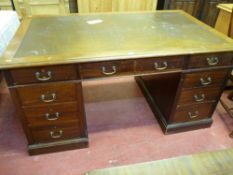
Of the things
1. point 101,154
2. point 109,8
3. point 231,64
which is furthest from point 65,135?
point 109,8

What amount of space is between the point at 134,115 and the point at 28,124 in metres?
0.93

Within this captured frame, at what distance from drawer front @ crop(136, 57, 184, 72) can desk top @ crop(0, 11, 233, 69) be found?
52 millimetres

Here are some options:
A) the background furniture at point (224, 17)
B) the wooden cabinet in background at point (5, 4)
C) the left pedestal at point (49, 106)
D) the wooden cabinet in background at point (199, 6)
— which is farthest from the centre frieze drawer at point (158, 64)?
the wooden cabinet in background at point (5, 4)

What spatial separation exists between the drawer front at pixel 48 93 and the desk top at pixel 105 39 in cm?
18

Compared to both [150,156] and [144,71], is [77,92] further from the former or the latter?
[150,156]

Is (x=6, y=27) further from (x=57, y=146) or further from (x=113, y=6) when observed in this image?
(x=113, y=6)

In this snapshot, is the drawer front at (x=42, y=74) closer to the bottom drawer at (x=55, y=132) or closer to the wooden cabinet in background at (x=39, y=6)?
the bottom drawer at (x=55, y=132)

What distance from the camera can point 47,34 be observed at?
4.51ft

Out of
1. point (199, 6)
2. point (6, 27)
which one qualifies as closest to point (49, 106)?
point (6, 27)

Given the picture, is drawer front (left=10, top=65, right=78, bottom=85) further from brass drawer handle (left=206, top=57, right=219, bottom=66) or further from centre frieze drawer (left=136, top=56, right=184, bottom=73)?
brass drawer handle (left=206, top=57, right=219, bottom=66)

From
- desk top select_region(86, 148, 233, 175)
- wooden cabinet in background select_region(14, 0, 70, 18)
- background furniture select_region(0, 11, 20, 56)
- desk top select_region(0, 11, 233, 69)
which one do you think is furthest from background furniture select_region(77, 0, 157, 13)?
desk top select_region(86, 148, 233, 175)

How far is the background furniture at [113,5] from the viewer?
110 inches

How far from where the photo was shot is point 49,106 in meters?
1.29

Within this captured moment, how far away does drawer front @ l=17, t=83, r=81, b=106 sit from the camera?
3.92 feet
